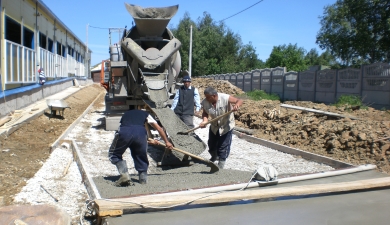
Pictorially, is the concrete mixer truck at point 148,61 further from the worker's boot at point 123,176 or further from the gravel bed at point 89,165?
the worker's boot at point 123,176

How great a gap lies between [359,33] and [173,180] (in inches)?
629

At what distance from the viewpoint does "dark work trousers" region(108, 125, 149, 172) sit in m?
5.07

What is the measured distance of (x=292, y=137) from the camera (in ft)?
30.9

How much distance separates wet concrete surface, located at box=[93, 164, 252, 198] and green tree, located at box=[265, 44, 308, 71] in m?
37.4

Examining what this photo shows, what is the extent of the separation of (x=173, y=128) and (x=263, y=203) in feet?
9.49

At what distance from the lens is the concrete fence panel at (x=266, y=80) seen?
2123 cm

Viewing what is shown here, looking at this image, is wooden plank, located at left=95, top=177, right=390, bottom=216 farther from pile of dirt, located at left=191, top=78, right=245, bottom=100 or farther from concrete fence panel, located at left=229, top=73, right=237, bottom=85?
concrete fence panel, located at left=229, top=73, right=237, bottom=85

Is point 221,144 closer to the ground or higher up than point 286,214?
higher up

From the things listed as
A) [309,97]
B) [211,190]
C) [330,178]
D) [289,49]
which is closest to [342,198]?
[330,178]

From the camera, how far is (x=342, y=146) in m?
8.04

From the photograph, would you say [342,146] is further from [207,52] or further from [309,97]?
[207,52]

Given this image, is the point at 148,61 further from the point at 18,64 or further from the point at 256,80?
the point at 256,80

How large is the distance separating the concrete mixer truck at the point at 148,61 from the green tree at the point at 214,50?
31.3 metres

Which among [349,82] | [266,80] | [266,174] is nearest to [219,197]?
[266,174]
